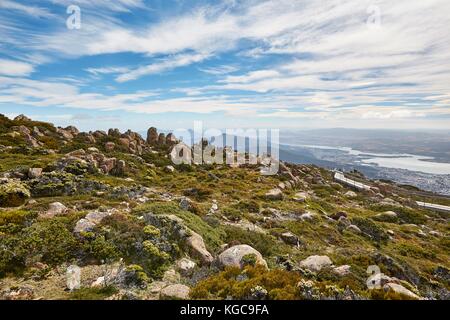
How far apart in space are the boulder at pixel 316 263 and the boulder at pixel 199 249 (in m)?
4.75

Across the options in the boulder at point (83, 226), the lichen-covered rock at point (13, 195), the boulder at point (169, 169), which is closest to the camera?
the boulder at point (83, 226)

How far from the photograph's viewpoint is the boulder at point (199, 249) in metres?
12.0

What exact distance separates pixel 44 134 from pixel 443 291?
207 ft

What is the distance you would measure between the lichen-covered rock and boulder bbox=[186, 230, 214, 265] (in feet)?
40.6

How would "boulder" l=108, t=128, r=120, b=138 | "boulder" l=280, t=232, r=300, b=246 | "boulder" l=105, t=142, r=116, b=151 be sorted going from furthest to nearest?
"boulder" l=108, t=128, r=120, b=138 < "boulder" l=105, t=142, r=116, b=151 < "boulder" l=280, t=232, r=300, b=246

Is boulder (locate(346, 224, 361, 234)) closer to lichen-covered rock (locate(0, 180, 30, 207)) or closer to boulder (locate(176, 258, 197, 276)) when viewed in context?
boulder (locate(176, 258, 197, 276))

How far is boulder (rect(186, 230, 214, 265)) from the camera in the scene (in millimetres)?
12038

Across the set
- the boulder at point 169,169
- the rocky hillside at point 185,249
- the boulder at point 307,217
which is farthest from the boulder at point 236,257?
the boulder at point 169,169

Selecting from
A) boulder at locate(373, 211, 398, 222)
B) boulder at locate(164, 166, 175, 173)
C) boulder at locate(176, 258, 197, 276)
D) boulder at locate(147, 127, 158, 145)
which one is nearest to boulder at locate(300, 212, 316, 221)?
boulder at locate(373, 211, 398, 222)

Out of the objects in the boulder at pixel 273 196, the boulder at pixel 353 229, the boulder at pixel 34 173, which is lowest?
the boulder at pixel 353 229

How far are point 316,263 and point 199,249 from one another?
5.88 metres

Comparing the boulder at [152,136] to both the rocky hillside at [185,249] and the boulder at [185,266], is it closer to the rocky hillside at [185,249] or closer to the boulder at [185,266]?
the rocky hillside at [185,249]

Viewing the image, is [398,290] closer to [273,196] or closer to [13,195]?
[13,195]

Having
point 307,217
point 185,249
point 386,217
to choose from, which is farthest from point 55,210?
point 386,217
